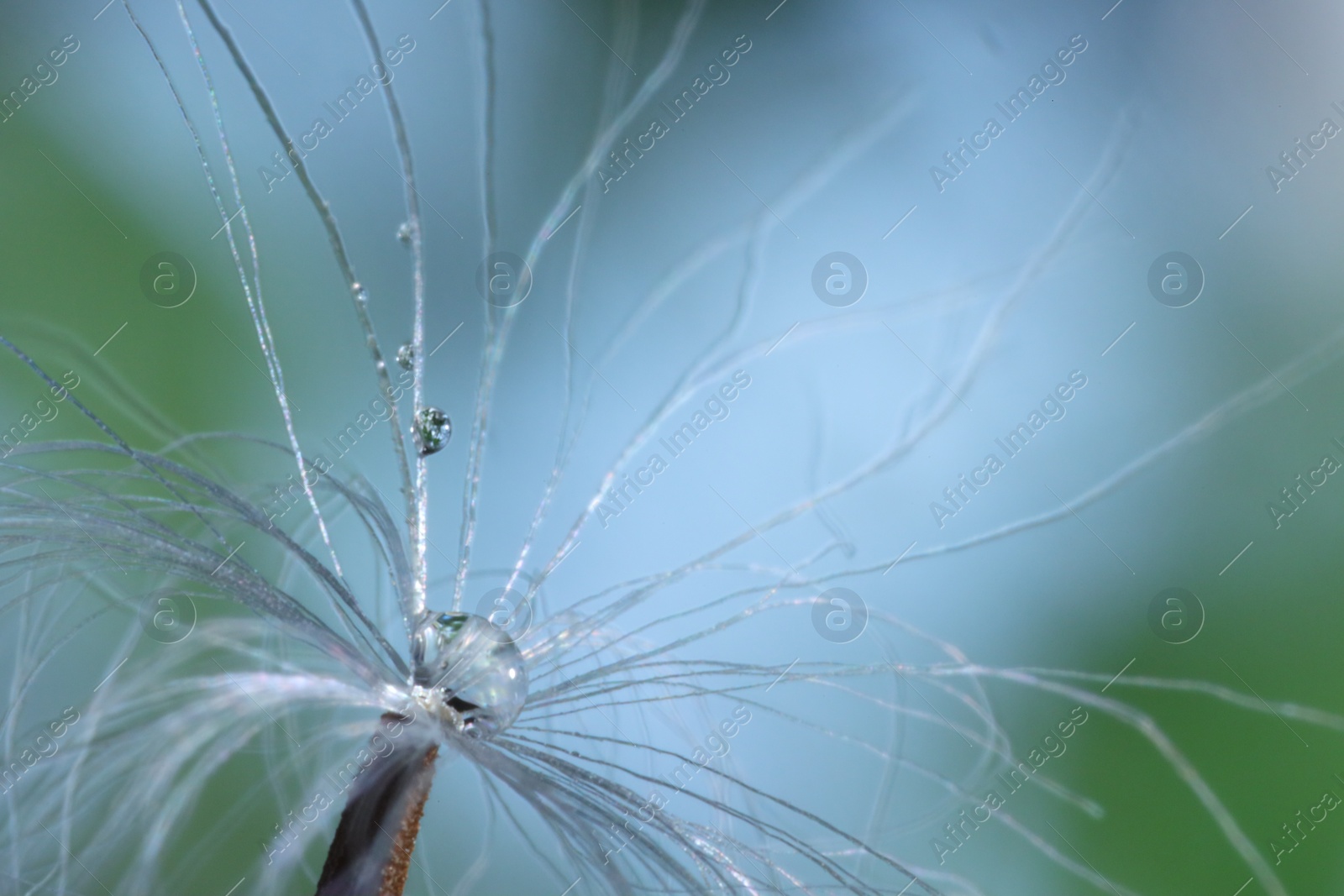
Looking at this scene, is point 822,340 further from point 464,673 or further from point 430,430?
point 464,673

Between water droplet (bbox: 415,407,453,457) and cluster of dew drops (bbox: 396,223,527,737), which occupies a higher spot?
water droplet (bbox: 415,407,453,457)

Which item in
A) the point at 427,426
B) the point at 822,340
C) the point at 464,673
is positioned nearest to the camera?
the point at 464,673

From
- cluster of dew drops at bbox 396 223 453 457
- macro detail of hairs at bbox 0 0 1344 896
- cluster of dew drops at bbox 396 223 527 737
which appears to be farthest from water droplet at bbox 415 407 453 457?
macro detail of hairs at bbox 0 0 1344 896

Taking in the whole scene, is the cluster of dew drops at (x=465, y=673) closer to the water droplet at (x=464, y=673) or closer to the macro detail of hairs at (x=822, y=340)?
the water droplet at (x=464, y=673)

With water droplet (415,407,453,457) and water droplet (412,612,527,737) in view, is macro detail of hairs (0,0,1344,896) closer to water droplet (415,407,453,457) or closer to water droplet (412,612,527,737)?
water droplet (415,407,453,457)

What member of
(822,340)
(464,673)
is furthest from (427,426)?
(822,340)

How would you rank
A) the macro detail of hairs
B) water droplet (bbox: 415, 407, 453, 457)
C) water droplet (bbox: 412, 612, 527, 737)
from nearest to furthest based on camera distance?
water droplet (bbox: 412, 612, 527, 737)
water droplet (bbox: 415, 407, 453, 457)
the macro detail of hairs

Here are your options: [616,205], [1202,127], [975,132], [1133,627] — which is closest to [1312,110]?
[1202,127]
